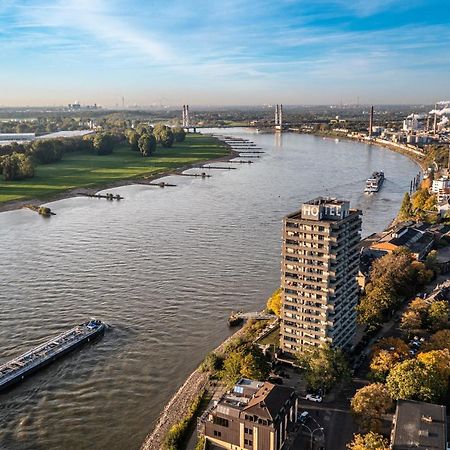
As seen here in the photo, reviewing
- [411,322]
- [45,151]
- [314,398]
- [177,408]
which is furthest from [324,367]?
Result: [45,151]

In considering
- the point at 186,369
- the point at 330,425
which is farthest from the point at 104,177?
the point at 330,425

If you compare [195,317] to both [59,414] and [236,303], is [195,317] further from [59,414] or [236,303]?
[59,414]

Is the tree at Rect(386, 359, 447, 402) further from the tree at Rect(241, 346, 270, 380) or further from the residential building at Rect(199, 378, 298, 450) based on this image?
the tree at Rect(241, 346, 270, 380)

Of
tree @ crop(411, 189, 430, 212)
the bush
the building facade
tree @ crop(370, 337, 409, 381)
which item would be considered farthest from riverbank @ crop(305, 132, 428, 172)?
the bush

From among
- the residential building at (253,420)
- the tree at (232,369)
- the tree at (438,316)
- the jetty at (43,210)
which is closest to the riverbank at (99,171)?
the jetty at (43,210)

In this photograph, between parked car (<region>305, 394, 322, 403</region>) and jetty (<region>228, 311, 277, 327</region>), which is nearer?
parked car (<region>305, 394, 322, 403</region>)

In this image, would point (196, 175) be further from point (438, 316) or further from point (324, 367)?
point (324, 367)
